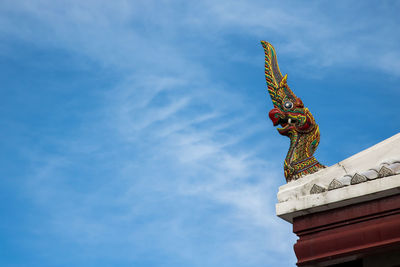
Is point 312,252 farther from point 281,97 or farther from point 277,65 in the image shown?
point 277,65

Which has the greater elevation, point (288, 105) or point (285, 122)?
point (288, 105)

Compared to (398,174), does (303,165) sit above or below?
above

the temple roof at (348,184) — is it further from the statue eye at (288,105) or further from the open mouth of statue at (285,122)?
the statue eye at (288,105)

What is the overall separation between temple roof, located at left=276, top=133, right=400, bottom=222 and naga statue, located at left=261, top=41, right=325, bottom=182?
10.9 inches

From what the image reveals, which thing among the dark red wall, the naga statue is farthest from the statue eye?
the dark red wall

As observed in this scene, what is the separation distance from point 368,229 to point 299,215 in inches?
36.6

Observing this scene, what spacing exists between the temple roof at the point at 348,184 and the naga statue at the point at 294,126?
0.28 m

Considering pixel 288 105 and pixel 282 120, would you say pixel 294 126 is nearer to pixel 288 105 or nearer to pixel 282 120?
pixel 282 120

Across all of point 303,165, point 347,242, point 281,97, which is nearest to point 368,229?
point 347,242

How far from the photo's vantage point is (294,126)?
8992 millimetres

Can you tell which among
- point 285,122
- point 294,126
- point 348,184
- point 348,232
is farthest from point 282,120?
point 348,232

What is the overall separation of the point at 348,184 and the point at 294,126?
5.03 feet

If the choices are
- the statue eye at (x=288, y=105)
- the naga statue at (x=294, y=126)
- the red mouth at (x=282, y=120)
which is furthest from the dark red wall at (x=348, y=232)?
the statue eye at (x=288, y=105)

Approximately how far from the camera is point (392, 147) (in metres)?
7.88
